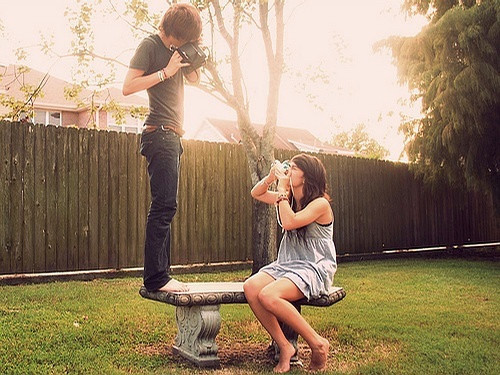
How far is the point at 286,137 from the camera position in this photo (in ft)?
129

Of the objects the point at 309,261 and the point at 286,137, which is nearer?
the point at 309,261

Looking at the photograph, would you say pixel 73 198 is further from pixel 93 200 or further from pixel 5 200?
pixel 5 200

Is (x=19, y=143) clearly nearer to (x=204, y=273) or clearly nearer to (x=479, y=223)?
(x=204, y=273)

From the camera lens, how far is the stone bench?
3547mm

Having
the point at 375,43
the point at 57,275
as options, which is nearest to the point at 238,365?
the point at 57,275

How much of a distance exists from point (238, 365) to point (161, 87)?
1.76 m

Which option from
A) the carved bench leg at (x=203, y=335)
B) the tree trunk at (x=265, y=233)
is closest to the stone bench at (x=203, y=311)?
the carved bench leg at (x=203, y=335)

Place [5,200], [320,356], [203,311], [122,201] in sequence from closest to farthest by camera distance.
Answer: [320,356], [203,311], [5,200], [122,201]

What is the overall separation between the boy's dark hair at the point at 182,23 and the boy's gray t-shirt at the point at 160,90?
12 centimetres

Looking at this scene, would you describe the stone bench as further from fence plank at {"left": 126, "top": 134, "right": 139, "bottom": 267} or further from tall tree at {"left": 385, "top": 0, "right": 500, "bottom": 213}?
tall tree at {"left": 385, "top": 0, "right": 500, "bottom": 213}

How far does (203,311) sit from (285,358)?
55cm

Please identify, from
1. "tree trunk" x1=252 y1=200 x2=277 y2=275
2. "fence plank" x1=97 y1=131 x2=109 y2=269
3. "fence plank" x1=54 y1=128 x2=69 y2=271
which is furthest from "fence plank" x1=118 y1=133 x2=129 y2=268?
"tree trunk" x1=252 y1=200 x2=277 y2=275

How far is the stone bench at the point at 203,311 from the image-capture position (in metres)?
3.55

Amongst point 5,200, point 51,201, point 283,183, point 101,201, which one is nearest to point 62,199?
point 51,201
